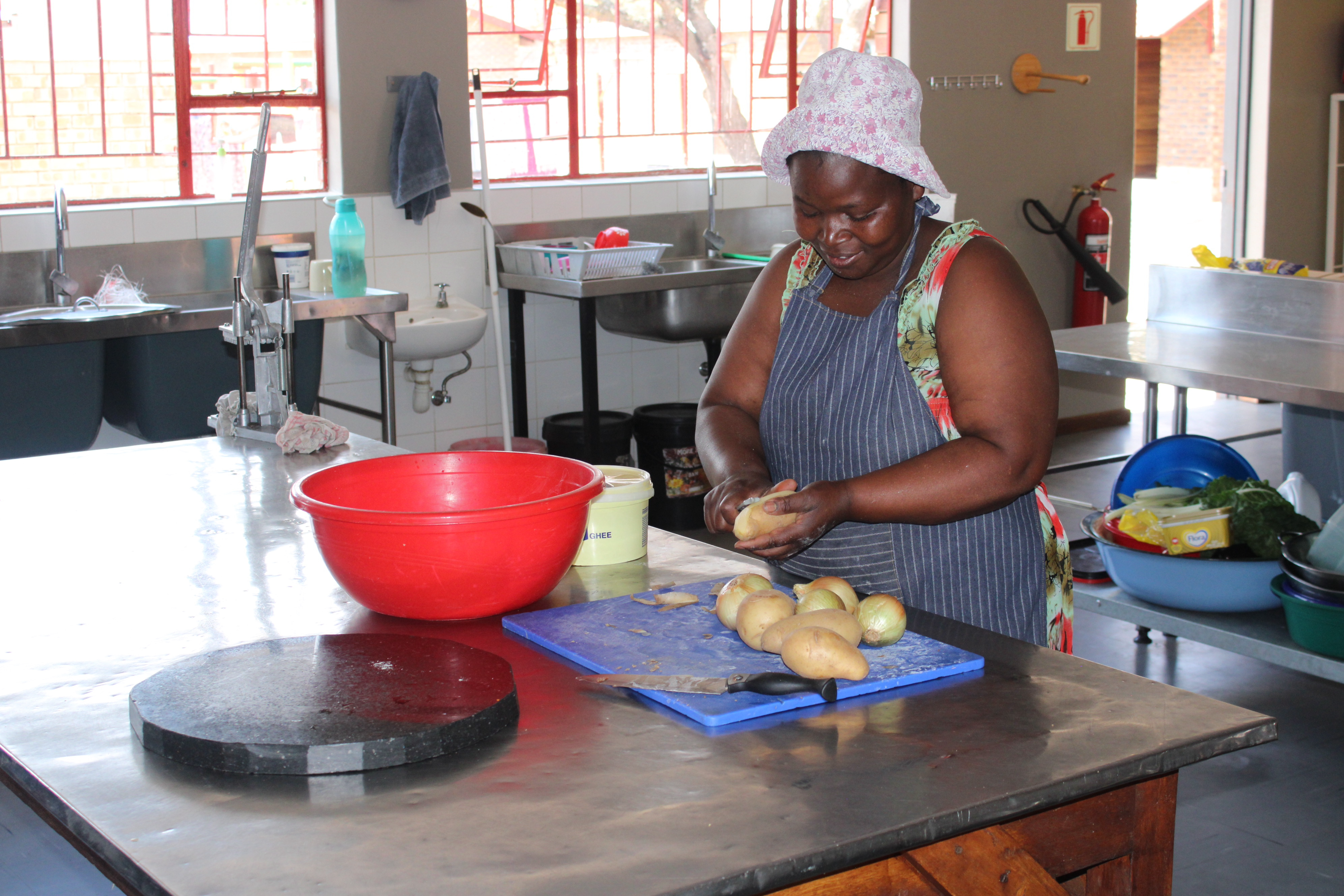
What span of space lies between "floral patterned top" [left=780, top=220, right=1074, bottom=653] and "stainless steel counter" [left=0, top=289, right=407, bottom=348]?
284 cm

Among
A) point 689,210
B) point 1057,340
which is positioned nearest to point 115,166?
point 689,210

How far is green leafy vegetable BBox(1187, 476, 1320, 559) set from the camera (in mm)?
3168

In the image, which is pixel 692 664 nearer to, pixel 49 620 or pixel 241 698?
pixel 241 698

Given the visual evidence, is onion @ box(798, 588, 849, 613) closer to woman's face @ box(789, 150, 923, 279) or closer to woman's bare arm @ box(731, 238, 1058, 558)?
woman's bare arm @ box(731, 238, 1058, 558)

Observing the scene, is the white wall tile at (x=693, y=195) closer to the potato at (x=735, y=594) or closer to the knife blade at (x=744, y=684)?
the potato at (x=735, y=594)

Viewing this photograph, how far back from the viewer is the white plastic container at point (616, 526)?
5.98ft

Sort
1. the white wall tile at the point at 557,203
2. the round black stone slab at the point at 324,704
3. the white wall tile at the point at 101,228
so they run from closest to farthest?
the round black stone slab at the point at 324,704, the white wall tile at the point at 101,228, the white wall tile at the point at 557,203

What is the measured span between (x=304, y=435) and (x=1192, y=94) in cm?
1170

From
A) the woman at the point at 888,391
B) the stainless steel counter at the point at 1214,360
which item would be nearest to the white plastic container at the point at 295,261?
the stainless steel counter at the point at 1214,360

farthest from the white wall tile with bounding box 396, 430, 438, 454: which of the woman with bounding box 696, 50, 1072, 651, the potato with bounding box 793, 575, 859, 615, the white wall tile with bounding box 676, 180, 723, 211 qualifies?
the potato with bounding box 793, 575, 859, 615

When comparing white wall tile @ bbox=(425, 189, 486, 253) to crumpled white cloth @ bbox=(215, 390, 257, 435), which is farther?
white wall tile @ bbox=(425, 189, 486, 253)

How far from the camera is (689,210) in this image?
5.77m

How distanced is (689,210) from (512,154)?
79cm

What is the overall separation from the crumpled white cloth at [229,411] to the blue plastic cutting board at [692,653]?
4.21 ft
